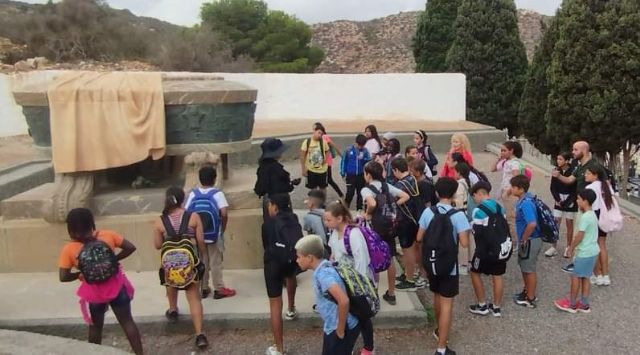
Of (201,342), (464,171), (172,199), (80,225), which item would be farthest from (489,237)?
(80,225)

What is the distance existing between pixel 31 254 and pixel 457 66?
18789 mm

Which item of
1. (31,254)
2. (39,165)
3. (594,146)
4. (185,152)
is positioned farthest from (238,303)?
(594,146)

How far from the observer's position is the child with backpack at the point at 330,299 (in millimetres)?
3554

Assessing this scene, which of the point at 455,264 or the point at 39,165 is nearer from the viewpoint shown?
the point at 455,264

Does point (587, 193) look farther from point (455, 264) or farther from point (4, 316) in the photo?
point (4, 316)

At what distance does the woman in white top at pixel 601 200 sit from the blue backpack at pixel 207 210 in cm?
354

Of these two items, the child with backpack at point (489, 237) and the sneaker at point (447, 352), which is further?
the child with backpack at point (489, 237)

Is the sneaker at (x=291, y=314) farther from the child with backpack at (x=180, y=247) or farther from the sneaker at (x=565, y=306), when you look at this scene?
the sneaker at (x=565, y=306)

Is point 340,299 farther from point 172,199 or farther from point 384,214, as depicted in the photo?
point 384,214

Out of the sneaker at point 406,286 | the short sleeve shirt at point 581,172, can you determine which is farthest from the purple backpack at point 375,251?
the short sleeve shirt at point 581,172

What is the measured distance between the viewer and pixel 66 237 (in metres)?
6.10

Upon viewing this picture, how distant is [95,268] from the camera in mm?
4000

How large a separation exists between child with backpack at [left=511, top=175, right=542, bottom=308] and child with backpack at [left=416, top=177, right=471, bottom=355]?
38.7 inches

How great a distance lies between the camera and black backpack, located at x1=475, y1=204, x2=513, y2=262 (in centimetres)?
501
